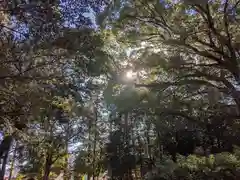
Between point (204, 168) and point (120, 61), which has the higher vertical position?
point (120, 61)

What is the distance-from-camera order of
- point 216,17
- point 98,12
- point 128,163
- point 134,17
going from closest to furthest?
point 98,12
point 216,17
point 134,17
point 128,163

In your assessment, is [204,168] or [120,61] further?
[204,168]

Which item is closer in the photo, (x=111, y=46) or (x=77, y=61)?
(x=77, y=61)

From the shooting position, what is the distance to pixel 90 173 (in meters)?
17.2

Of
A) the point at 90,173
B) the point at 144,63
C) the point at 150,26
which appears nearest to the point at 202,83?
the point at 144,63

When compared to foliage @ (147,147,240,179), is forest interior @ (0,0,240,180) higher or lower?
higher

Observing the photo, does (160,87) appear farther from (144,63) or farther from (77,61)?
(77,61)

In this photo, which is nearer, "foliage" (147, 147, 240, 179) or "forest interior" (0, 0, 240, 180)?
"forest interior" (0, 0, 240, 180)

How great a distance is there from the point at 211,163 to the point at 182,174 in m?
0.81

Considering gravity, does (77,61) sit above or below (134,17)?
below

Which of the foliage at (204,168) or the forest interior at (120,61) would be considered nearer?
the forest interior at (120,61)

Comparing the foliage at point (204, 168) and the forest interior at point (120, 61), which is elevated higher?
the forest interior at point (120, 61)

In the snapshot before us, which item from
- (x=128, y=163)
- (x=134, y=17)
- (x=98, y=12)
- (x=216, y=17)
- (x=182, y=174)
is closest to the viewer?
(x=98, y=12)

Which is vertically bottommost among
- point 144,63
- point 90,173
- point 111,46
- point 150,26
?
point 90,173
